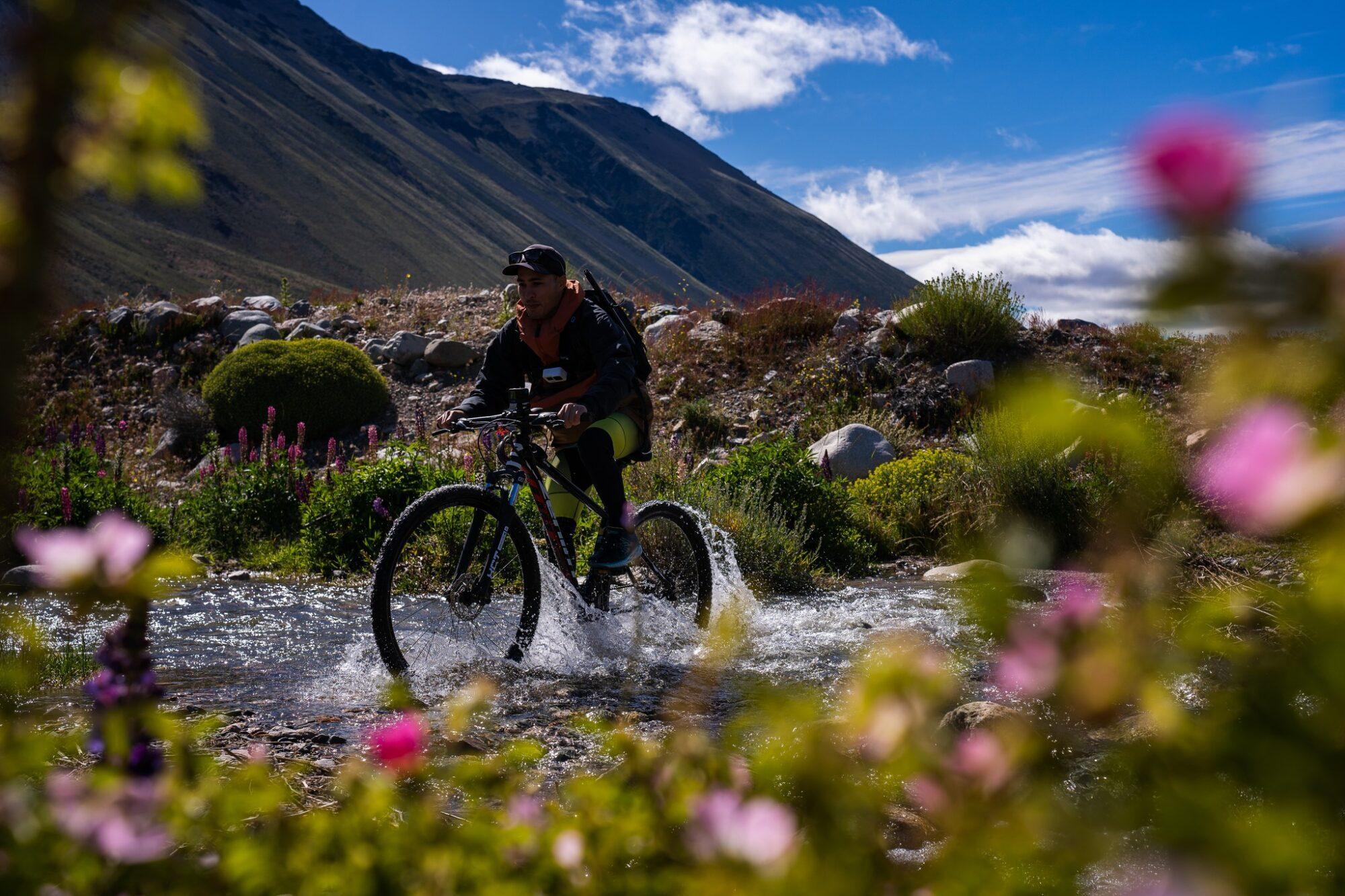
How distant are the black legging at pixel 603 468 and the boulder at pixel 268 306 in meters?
15.2

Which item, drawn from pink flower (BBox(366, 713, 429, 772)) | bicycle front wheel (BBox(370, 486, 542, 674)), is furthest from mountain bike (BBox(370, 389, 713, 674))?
pink flower (BBox(366, 713, 429, 772))

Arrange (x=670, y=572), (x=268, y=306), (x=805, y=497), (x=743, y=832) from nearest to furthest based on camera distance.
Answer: (x=743, y=832) → (x=670, y=572) → (x=805, y=497) → (x=268, y=306)

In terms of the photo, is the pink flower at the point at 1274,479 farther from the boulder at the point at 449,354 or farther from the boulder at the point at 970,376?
the boulder at the point at 449,354

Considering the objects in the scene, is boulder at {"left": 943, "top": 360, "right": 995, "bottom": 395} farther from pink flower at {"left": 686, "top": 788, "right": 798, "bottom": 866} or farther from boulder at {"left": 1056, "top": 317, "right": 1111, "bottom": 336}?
pink flower at {"left": 686, "top": 788, "right": 798, "bottom": 866}

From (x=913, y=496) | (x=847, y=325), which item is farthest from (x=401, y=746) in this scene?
(x=847, y=325)

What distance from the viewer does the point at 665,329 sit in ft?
55.0

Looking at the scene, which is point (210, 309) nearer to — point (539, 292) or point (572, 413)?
point (539, 292)

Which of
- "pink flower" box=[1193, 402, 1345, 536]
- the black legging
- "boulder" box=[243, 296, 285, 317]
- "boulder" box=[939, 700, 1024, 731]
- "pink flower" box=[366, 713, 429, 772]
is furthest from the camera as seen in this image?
"boulder" box=[243, 296, 285, 317]

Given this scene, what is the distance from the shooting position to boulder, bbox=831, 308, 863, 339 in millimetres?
15219

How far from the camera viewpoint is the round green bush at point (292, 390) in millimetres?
14023

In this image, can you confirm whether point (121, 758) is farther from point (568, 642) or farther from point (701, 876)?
point (568, 642)

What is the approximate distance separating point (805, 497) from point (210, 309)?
1357 centimetres

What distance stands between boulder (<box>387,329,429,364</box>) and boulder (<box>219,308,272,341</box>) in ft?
8.98

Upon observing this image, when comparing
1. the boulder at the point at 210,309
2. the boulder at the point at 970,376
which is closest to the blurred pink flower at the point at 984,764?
the boulder at the point at 970,376
